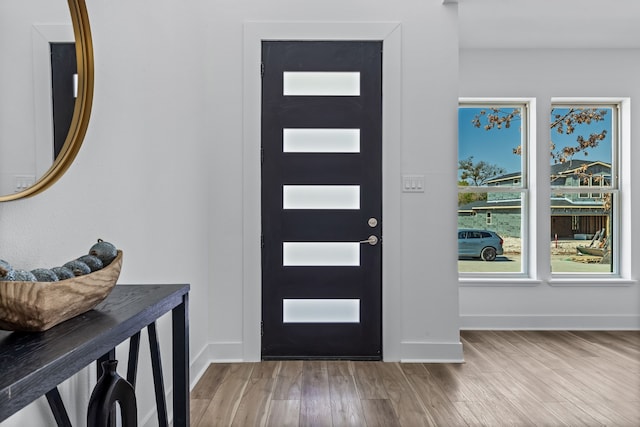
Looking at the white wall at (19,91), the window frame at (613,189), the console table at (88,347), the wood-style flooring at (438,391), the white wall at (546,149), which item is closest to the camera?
the console table at (88,347)

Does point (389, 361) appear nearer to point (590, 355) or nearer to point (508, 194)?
point (590, 355)

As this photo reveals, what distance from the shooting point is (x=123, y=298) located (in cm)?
128

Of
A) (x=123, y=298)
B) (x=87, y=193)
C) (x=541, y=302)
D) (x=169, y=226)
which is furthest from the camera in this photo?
(x=541, y=302)

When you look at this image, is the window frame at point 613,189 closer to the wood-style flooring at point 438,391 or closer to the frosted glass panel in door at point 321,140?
the wood-style flooring at point 438,391

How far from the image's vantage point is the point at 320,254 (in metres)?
3.18

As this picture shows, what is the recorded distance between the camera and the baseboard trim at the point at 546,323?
406 centimetres

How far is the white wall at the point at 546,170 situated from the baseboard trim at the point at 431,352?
3.34 ft

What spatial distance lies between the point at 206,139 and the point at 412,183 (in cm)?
151

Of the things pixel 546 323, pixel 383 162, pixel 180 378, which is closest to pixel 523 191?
pixel 546 323

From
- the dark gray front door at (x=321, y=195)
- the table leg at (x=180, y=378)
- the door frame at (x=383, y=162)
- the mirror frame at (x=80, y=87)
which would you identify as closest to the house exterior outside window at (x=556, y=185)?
the door frame at (x=383, y=162)

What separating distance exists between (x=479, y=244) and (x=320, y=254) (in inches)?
73.5

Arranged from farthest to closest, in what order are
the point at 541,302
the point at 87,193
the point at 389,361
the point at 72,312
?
1. the point at 541,302
2. the point at 389,361
3. the point at 87,193
4. the point at 72,312

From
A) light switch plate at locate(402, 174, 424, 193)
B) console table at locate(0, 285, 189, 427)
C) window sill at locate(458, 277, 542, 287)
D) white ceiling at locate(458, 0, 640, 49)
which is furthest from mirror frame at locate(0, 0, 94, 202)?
window sill at locate(458, 277, 542, 287)

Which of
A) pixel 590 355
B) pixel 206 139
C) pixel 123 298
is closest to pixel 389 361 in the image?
pixel 590 355
